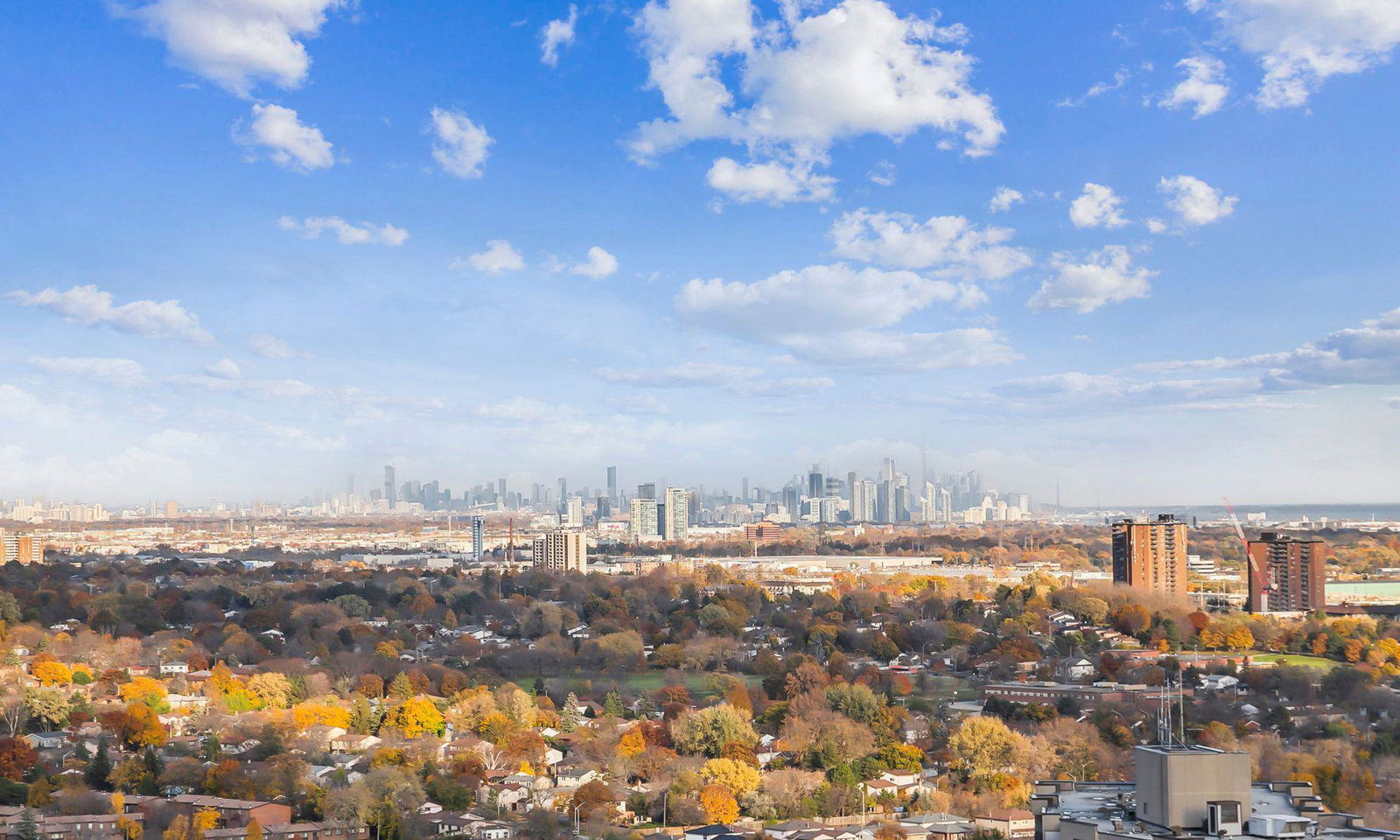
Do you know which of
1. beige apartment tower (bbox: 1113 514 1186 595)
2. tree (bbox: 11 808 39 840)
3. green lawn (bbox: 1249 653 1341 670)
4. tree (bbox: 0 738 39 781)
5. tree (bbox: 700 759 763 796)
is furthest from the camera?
beige apartment tower (bbox: 1113 514 1186 595)

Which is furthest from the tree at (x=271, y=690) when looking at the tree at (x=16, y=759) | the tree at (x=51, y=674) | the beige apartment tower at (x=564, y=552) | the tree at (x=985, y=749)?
the beige apartment tower at (x=564, y=552)

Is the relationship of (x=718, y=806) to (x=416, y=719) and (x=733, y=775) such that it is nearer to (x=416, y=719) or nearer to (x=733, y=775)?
(x=733, y=775)

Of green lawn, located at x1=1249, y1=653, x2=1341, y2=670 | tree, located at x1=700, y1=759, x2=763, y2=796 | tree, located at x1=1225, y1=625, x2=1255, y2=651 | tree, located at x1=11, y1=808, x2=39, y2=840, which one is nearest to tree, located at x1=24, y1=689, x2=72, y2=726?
tree, located at x1=11, y1=808, x2=39, y2=840

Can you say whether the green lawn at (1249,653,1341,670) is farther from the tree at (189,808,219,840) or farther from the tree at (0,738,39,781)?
the tree at (0,738,39,781)

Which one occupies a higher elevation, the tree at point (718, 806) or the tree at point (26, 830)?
the tree at point (26, 830)

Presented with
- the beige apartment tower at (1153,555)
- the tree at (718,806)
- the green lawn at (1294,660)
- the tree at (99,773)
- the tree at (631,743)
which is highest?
the beige apartment tower at (1153,555)

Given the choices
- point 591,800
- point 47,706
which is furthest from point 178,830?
point 47,706

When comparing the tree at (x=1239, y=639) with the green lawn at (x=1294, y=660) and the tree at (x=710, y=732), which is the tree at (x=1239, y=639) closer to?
the green lawn at (x=1294, y=660)
